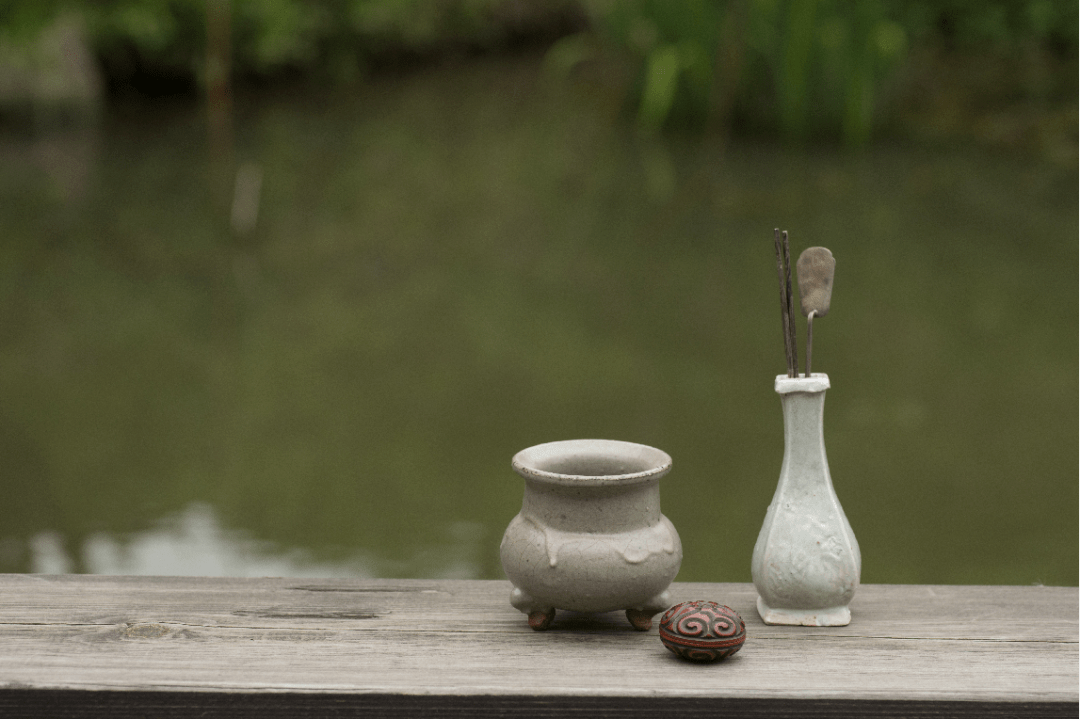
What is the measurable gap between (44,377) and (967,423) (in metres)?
2.19

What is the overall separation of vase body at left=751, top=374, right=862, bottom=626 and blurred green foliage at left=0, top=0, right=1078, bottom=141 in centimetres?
386

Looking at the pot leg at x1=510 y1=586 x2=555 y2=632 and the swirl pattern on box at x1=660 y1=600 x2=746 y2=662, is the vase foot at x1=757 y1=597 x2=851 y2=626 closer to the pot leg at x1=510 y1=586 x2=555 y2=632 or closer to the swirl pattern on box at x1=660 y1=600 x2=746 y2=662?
the swirl pattern on box at x1=660 y1=600 x2=746 y2=662

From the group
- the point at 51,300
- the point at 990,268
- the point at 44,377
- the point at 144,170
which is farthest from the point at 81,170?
the point at 990,268

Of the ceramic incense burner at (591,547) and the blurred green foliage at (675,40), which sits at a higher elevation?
the blurred green foliage at (675,40)

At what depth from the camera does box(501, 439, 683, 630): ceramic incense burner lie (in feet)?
3.50

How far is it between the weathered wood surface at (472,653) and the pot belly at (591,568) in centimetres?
5

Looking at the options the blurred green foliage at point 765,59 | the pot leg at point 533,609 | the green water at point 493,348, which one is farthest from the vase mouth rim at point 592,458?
the blurred green foliage at point 765,59

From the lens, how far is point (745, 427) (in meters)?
2.52

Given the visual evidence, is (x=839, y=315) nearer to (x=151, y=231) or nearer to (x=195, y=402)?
(x=195, y=402)

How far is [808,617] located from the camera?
1.13 meters

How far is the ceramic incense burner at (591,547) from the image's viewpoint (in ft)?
3.50

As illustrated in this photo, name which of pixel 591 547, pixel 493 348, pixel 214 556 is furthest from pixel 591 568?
pixel 493 348

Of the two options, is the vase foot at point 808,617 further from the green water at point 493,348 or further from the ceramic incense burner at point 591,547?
the green water at point 493,348

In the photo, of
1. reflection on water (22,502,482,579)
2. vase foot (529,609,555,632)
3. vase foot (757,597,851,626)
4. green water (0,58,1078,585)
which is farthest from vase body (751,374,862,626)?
reflection on water (22,502,482,579)
